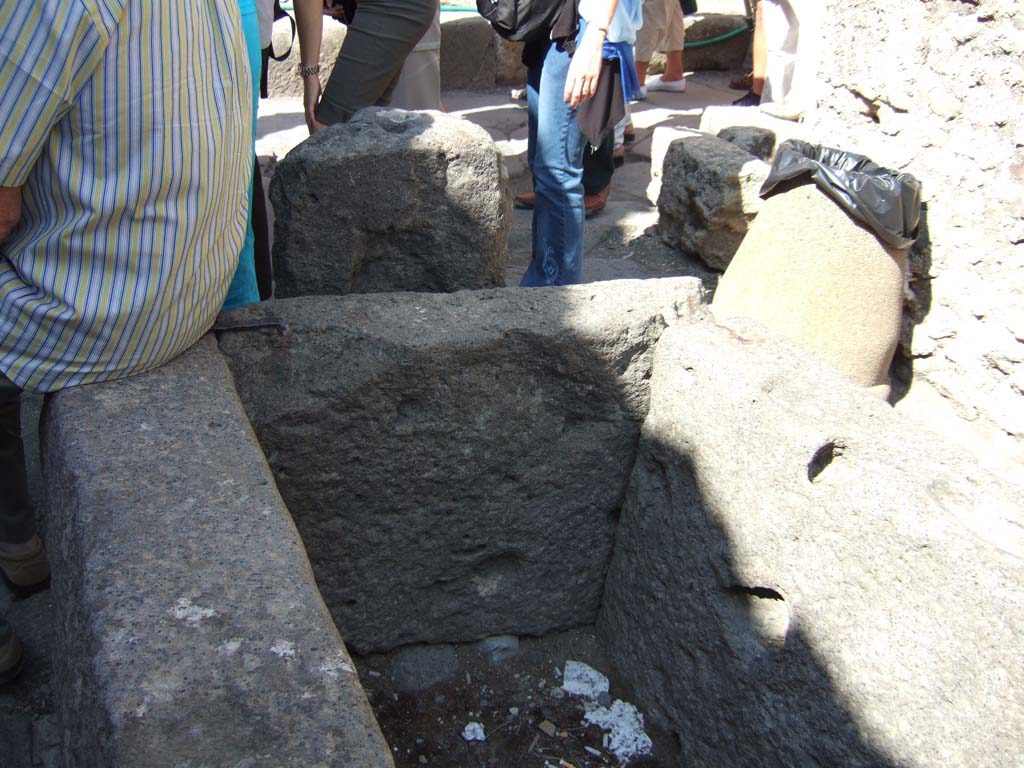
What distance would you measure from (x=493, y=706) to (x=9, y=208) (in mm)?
1397

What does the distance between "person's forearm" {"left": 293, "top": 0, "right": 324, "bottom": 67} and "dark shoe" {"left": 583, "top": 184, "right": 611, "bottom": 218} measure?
71.2 inches

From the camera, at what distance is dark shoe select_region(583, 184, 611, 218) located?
14.0 ft

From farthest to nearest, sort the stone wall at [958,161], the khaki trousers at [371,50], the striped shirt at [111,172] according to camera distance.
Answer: the stone wall at [958,161]
the khaki trousers at [371,50]
the striped shirt at [111,172]

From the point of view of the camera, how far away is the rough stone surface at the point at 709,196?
142 inches

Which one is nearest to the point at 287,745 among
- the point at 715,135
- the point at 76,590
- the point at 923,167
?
the point at 76,590

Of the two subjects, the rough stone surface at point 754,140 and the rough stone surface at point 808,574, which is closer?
the rough stone surface at point 808,574

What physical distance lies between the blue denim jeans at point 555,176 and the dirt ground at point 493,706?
1200 mm

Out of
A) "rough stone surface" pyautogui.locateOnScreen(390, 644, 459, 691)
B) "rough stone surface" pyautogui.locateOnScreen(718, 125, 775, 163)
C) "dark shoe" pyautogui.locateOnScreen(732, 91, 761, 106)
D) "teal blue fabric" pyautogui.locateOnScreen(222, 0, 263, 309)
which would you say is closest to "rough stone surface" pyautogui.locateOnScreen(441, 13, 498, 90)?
"dark shoe" pyautogui.locateOnScreen(732, 91, 761, 106)

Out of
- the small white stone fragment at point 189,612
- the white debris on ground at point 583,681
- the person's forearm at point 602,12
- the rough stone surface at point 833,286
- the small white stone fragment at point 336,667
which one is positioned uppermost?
the person's forearm at point 602,12

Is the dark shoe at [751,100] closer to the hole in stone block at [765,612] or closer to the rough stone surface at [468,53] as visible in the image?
the rough stone surface at [468,53]

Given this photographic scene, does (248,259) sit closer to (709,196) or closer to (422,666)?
(422,666)

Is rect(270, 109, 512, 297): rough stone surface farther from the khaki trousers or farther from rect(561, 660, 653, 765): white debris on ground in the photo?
rect(561, 660, 653, 765): white debris on ground

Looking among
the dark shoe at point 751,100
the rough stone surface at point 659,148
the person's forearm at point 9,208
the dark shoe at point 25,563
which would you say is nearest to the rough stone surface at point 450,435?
the person's forearm at point 9,208

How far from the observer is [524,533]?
6.78 feet
